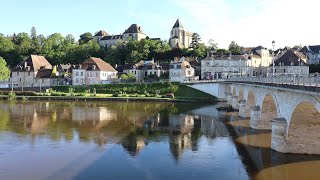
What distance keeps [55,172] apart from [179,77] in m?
73.2

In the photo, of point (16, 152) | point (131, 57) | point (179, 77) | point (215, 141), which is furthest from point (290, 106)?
point (131, 57)

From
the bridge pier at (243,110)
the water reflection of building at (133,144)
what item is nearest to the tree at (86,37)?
the bridge pier at (243,110)

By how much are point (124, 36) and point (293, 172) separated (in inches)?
4816

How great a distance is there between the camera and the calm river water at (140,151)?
22.1 metres

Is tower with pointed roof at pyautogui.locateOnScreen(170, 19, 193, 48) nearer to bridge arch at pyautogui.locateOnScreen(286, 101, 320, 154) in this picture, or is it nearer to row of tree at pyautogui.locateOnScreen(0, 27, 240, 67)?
row of tree at pyautogui.locateOnScreen(0, 27, 240, 67)

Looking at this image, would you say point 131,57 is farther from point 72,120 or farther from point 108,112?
point 72,120

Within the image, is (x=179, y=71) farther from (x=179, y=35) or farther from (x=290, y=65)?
(x=179, y=35)

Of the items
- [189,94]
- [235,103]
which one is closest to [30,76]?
[189,94]

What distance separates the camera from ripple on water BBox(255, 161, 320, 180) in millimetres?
21688

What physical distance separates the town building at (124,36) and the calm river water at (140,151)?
94.9 m

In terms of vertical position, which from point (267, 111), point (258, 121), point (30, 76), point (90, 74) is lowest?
point (258, 121)

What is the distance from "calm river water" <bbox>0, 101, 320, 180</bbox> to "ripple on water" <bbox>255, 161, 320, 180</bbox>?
0.06 m

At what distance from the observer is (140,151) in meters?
27.8

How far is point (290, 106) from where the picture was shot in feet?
84.2
